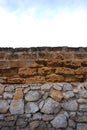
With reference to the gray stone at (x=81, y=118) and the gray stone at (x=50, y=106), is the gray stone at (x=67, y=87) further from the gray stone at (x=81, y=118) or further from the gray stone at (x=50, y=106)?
the gray stone at (x=81, y=118)

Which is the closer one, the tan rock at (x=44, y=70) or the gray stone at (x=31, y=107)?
the gray stone at (x=31, y=107)

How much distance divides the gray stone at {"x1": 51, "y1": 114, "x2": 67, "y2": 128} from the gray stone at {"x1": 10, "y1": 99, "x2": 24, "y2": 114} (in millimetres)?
504

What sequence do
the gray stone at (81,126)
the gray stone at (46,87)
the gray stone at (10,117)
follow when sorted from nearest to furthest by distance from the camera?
the gray stone at (81,126) → the gray stone at (10,117) → the gray stone at (46,87)

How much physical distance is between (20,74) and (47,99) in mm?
587

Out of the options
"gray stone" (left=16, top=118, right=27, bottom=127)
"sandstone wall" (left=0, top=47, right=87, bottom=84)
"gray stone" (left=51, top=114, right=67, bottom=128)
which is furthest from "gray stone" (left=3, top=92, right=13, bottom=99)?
"gray stone" (left=51, top=114, right=67, bottom=128)

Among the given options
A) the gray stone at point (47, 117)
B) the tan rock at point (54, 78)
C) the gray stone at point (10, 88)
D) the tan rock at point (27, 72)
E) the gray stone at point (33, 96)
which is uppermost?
the tan rock at point (27, 72)

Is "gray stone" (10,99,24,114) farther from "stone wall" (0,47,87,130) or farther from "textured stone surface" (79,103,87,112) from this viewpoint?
"textured stone surface" (79,103,87,112)

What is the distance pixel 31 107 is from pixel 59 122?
0.48 metres

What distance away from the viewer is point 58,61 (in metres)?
4.89

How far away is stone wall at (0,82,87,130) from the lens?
4.62 meters

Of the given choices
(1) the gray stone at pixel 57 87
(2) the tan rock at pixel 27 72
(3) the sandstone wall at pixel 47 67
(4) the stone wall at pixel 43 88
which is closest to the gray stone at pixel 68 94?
(4) the stone wall at pixel 43 88

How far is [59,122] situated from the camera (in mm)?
4625

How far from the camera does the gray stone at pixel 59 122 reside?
4.61m

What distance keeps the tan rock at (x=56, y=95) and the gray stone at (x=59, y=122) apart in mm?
274
